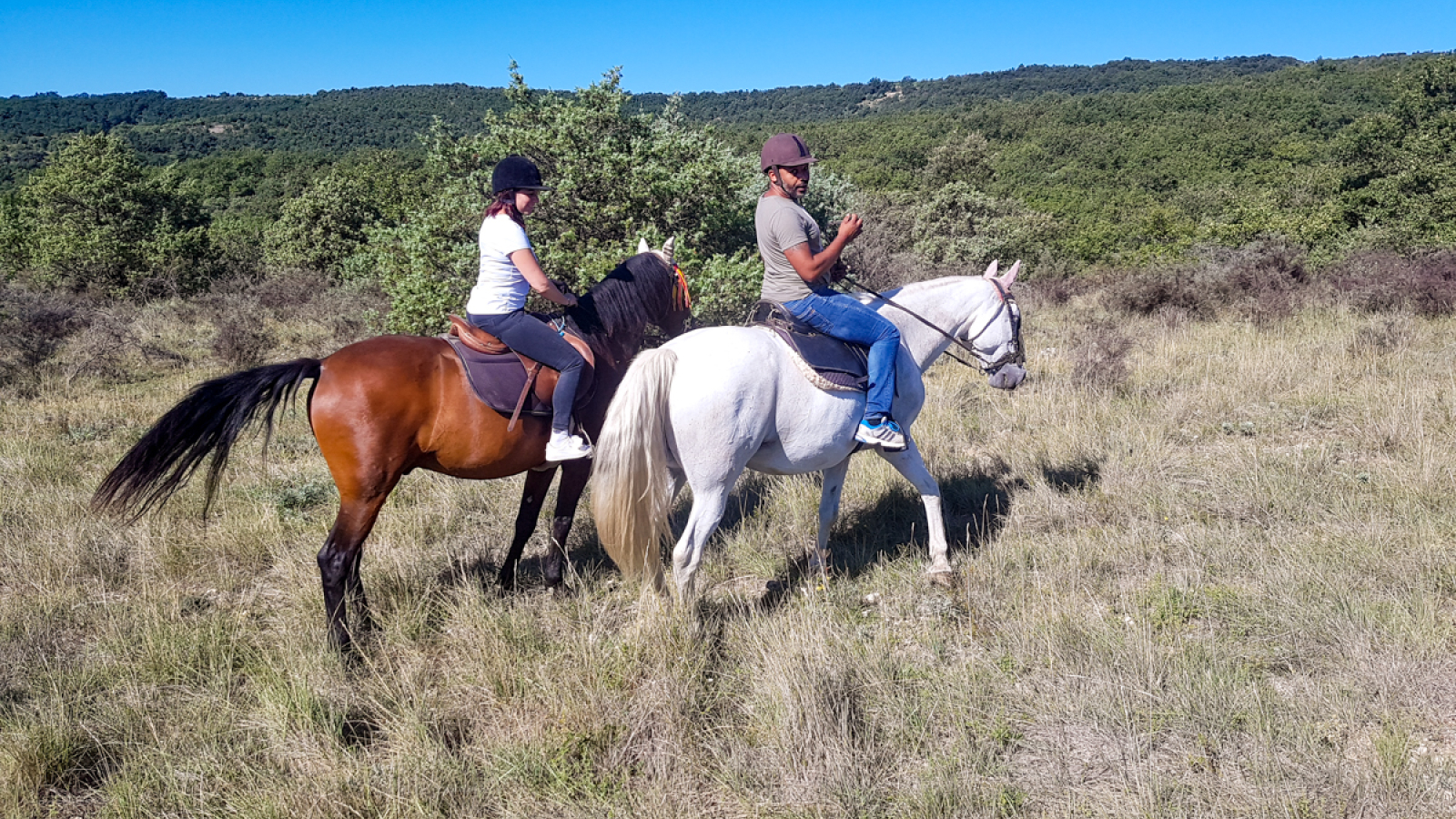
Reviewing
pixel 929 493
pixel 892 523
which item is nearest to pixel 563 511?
pixel 929 493

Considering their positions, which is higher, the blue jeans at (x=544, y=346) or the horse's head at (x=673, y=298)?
the horse's head at (x=673, y=298)

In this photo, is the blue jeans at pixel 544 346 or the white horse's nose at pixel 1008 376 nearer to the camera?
the blue jeans at pixel 544 346

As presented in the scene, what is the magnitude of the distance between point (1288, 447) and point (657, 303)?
5528 mm

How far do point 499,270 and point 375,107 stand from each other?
133 metres

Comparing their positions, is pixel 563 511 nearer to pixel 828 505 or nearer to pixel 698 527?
pixel 698 527

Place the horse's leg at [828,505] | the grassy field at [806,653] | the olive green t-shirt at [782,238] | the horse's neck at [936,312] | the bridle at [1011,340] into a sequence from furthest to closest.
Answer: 1. the bridle at [1011,340]
2. the horse's neck at [936,312]
3. the horse's leg at [828,505]
4. the olive green t-shirt at [782,238]
5. the grassy field at [806,653]

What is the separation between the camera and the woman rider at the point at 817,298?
4.41 m

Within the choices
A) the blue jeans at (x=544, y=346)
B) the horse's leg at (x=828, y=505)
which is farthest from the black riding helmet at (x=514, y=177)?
the horse's leg at (x=828, y=505)

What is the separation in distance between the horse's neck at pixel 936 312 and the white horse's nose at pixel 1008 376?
0.36 metres

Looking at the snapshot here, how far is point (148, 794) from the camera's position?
2.82m

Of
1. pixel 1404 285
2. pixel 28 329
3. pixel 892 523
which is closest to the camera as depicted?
pixel 892 523

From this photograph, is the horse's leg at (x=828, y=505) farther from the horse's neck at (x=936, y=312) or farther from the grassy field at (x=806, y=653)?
the horse's neck at (x=936, y=312)

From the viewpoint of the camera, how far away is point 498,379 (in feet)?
14.1

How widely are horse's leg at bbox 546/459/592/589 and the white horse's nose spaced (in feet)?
8.99
